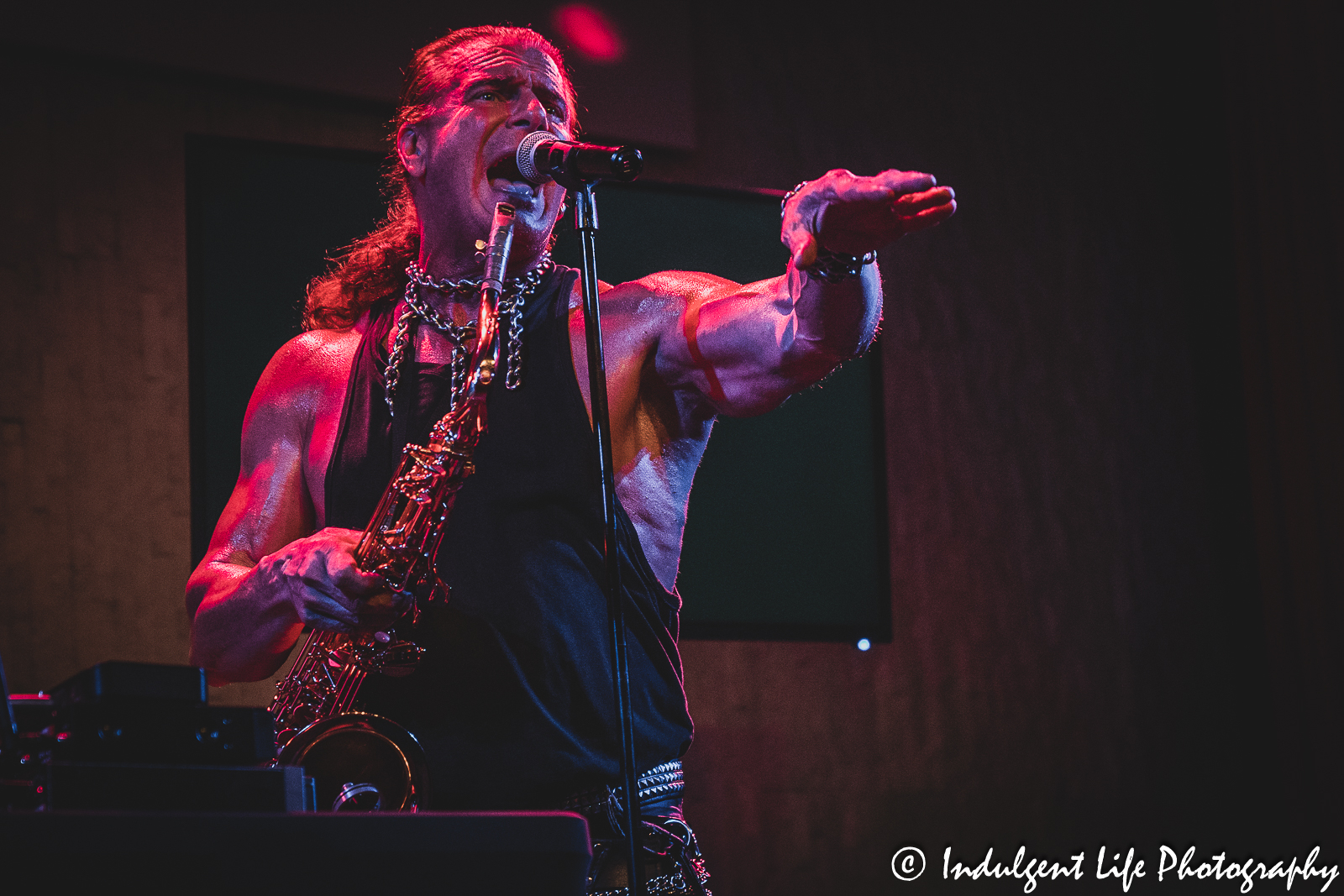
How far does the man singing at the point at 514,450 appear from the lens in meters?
1.57

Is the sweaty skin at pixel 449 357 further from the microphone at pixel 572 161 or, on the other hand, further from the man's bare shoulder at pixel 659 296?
the microphone at pixel 572 161

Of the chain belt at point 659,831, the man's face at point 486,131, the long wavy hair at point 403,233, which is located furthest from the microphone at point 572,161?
the chain belt at point 659,831

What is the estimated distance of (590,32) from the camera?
352cm

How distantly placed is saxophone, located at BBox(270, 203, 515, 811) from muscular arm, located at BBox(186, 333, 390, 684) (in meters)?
0.05

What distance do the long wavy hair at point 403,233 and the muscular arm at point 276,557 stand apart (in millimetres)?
97

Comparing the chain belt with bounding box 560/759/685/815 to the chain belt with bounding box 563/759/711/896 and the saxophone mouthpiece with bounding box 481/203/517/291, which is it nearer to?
the chain belt with bounding box 563/759/711/896

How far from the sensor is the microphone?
1.39 metres

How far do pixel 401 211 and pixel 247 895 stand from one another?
189cm

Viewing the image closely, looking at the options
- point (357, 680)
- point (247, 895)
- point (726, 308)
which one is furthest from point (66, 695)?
point (726, 308)

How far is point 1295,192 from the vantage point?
13.5 ft

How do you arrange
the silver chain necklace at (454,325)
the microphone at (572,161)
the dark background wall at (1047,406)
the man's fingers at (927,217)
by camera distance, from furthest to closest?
1. the dark background wall at (1047,406)
2. the silver chain necklace at (454,325)
3. the microphone at (572,161)
4. the man's fingers at (927,217)

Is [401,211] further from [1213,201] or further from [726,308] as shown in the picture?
[1213,201]

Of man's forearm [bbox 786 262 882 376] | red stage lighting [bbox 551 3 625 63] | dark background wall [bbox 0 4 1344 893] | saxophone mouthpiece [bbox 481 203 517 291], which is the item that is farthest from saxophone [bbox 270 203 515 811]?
red stage lighting [bbox 551 3 625 63]

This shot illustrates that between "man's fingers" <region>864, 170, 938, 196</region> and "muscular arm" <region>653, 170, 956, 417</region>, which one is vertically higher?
"man's fingers" <region>864, 170, 938, 196</region>
